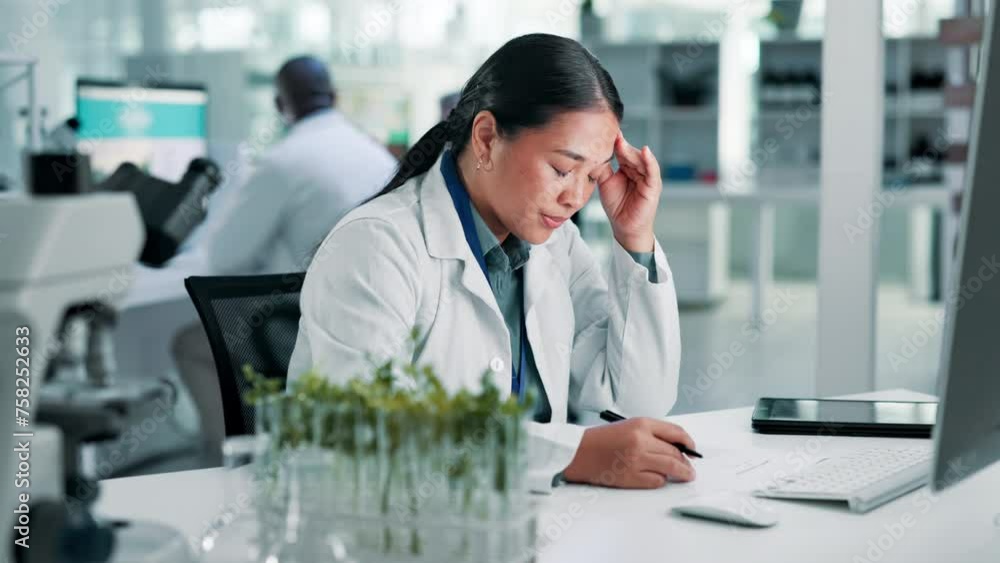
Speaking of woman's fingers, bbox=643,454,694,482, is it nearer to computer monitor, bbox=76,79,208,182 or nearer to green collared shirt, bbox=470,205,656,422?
green collared shirt, bbox=470,205,656,422

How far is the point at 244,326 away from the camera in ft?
5.56

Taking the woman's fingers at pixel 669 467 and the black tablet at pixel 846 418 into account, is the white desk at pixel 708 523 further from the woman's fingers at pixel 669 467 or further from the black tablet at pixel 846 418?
the black tablet at pixel 846 418

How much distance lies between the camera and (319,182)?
331 cm

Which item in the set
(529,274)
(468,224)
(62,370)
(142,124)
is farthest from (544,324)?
(142,124)

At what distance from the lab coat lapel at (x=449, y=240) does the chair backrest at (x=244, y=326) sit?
0.31 metres

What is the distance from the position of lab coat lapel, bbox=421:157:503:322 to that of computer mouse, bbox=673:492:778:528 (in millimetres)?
462

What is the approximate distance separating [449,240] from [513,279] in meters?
0.20

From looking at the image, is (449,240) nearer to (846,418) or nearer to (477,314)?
(477,314)

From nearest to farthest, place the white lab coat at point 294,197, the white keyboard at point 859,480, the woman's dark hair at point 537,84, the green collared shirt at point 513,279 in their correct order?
the white keyboard at point 859,480 → the woman's dark hair at point 537,84 → the green collared shirt at point 513,279 → the white lab coat at point 294,197

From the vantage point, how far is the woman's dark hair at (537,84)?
1570mm

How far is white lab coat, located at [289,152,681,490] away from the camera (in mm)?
1456

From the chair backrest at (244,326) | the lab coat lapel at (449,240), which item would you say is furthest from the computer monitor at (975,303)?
the chair backrest at (244,326)

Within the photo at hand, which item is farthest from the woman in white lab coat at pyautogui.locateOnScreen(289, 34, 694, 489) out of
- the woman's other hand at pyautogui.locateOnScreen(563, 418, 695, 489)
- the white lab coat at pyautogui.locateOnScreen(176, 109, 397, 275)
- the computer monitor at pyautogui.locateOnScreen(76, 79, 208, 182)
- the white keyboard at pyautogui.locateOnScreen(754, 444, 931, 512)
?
the computer monitor at pyautogui.locateOnScreen(76, 79, 208, 182)

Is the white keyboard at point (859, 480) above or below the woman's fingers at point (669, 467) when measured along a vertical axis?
below
